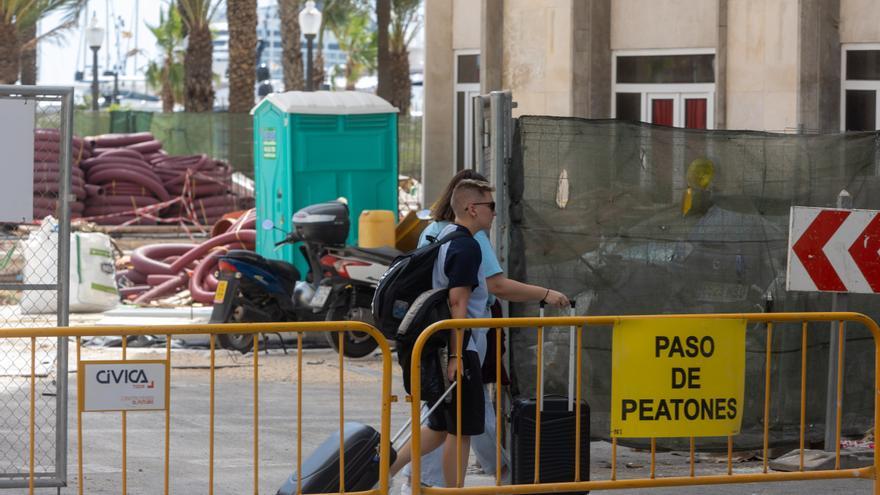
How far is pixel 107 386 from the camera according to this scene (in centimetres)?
725

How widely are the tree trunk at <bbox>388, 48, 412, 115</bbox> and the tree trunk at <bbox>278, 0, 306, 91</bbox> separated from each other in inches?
181

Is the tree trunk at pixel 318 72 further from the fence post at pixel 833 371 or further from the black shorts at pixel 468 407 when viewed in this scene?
the black shorts at pixel 468 407

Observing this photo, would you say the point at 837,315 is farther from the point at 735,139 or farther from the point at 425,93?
the point at 425,93

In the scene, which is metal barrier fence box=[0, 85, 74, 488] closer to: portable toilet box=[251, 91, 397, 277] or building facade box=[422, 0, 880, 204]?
portable toilet box=[251, 91, 397, 277]

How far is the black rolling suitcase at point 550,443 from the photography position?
7.86 meters

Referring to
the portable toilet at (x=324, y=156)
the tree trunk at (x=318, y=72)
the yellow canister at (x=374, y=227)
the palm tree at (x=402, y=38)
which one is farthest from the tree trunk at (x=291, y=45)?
the yellow canister at (x=374, y=227)

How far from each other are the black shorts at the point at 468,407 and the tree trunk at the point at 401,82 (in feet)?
129

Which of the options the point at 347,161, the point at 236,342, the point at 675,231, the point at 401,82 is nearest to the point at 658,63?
the point at 347,161

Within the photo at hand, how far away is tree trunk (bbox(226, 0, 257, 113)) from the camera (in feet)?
120

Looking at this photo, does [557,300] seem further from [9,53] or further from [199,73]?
[199,73]

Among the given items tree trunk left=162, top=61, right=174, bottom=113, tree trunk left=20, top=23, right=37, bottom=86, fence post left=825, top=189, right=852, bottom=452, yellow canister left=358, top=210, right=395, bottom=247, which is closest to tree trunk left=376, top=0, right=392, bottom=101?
tree trunk left=20, top=23, right=37, bottom=86

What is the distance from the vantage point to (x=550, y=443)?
25.8 feet

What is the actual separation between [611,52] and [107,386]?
11171mm

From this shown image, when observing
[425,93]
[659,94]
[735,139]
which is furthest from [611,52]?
[735,139]
